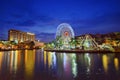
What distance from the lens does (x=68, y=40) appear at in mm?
87938

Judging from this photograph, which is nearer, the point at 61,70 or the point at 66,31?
the point at 61,70

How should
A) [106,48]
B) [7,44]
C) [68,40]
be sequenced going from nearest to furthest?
[106,48] → [68,40] → [7,44]

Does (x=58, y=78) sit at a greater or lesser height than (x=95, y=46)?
lesser

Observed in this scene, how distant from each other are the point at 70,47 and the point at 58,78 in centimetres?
7758

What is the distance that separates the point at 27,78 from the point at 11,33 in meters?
180

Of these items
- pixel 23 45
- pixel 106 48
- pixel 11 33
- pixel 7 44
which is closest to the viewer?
pixel 106 48

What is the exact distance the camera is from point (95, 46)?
8219 centimetres

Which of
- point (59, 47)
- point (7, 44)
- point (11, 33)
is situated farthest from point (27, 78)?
point (11, 33)

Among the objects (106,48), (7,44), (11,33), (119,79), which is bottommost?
(119,79)

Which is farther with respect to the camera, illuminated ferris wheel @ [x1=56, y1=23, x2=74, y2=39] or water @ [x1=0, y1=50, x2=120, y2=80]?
→ illuminated ferris wheel @ [x1=56, y1=23, x2=74, y2=39]

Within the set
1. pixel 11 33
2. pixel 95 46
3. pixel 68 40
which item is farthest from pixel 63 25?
pixel 11 33

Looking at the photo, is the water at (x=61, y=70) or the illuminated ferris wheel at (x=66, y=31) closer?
the water at (x=61, y=70)

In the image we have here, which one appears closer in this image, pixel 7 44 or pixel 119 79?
pixel 119 79

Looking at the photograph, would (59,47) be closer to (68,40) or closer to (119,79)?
(68,40)
